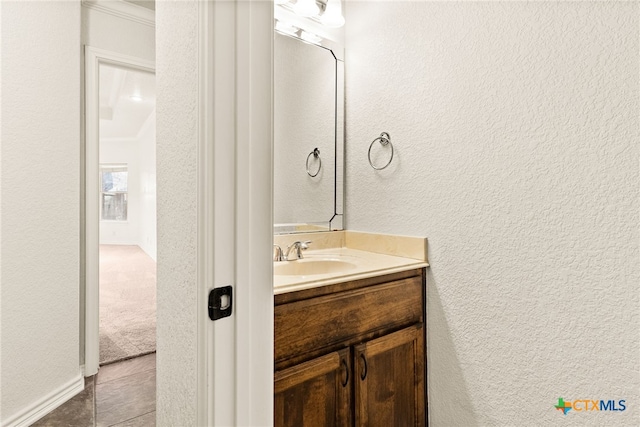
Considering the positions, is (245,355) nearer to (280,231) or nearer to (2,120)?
(280,231)

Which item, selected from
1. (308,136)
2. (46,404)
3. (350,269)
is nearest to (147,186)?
(46,404)

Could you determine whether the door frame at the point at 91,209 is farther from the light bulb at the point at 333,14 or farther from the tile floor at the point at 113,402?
the light bulb at the point at 333,14

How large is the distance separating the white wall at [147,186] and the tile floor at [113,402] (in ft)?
13.7

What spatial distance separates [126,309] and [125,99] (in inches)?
120

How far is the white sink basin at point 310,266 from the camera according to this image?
1546 mm

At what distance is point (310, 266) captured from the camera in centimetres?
162

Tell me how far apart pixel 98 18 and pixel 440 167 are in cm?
237

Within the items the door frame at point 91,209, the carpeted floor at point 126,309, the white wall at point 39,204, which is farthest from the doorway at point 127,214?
the white wall at point 39,204

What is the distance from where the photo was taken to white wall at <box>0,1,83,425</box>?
166cm

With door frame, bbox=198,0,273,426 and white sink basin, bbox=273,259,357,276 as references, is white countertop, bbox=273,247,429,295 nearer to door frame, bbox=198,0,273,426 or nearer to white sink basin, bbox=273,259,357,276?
white sink basin, bbox=273,259,357,276

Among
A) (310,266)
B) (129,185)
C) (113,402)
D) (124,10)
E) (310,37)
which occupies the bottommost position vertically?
(113,402)

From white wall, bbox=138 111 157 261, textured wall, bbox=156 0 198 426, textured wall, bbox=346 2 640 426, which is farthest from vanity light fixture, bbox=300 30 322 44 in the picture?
white wall, bbox=138 111 157 261

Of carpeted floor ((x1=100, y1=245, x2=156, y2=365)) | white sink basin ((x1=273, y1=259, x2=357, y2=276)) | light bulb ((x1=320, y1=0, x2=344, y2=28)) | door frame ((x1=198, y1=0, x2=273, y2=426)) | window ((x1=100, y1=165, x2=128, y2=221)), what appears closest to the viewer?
door frame ((x1=198, y1=0, x2=273, y2=426))

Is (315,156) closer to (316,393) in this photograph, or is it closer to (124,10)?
(316,393)
